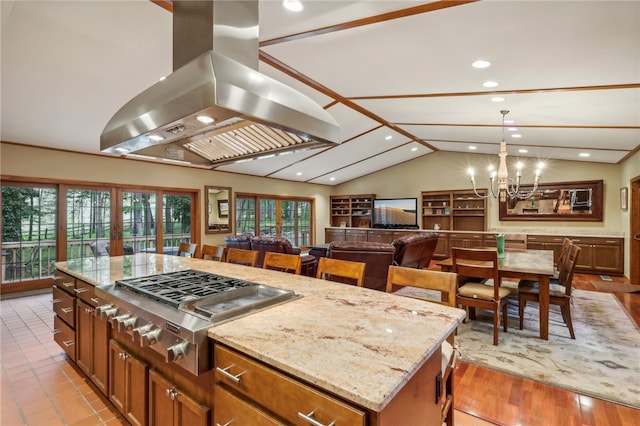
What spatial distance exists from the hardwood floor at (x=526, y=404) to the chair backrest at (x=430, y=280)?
0.92 metres

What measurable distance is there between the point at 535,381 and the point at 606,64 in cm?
261

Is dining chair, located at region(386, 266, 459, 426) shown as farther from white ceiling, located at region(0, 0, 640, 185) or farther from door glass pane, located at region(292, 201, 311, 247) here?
door glass pane, located at region(292, 201, 311, 247)

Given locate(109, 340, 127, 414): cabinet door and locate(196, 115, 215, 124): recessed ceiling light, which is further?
locate(109, 340, 127, 414): cabinet door

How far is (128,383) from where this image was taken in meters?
1.77

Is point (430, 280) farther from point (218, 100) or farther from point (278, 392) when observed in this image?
point (218, 100)

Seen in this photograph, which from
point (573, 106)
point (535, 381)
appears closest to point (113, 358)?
point (535, 381)

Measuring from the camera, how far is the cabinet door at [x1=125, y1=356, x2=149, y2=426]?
1.64 m

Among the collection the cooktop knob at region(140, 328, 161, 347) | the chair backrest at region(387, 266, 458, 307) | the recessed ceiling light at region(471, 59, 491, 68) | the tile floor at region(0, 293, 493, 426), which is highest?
the recessed ceiling light at region(471, 59, 491, 68)

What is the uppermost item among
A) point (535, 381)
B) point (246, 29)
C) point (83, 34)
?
point (83, 34)

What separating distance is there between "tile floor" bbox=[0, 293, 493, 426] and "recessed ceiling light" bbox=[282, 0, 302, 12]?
2986mm

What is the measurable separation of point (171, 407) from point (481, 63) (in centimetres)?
340

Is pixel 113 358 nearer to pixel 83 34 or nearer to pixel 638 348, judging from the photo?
pixel 83 34

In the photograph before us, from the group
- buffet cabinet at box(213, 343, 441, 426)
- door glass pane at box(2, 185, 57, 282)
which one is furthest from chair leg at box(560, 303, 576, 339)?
door glass pane at box(2, 185, 57, 282)

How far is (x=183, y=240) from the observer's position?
6918 millimetres
